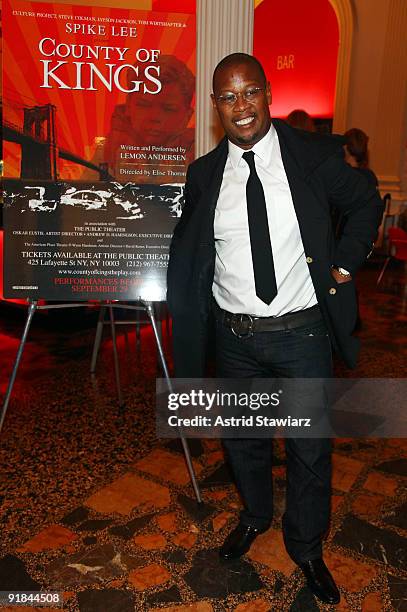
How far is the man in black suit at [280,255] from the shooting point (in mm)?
1768

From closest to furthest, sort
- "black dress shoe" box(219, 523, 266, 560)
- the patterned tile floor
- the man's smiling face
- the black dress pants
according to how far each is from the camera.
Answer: the man's smiling face, the black dress pants, the patterned tile floor, "black dress shoe" box(219, 523, 266, 560)

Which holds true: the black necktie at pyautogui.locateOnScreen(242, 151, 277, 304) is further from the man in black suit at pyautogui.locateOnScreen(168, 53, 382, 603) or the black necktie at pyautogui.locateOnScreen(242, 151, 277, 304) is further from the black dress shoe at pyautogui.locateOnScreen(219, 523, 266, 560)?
the black dress shoe at pyautogui.locateOnScreen(219, 523, 266, 560)

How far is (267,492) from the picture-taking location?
6.97 feet

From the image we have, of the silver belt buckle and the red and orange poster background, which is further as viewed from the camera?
the red and orange poster background

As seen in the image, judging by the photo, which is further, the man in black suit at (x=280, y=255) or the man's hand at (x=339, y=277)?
the man's hand at (x=339, y=277)

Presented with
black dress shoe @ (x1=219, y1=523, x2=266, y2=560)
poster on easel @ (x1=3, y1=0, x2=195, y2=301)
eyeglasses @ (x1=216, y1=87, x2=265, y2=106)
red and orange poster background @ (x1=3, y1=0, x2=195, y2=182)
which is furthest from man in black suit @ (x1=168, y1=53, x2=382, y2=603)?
red and orange poster background @ (x1=3, y1=0, x2=195, y2=182)

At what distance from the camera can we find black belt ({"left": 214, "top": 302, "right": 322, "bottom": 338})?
1825mm

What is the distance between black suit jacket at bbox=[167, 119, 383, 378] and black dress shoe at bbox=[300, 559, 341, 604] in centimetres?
74

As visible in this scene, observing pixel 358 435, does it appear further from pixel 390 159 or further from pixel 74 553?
pixel 390 159

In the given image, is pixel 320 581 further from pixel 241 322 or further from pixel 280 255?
pixel 280 255

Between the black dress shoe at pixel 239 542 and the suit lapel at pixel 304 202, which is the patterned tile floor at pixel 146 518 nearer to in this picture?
the black dress shoe at pixel 239 542

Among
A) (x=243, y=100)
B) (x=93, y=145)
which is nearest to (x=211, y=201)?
(x=243, y=100)

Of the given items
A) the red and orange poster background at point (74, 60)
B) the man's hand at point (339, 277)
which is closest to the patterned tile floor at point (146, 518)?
the man's hand at point (339, 277)

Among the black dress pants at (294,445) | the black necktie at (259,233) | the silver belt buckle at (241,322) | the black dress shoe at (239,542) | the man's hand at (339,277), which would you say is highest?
the black necktie at (259,233)
